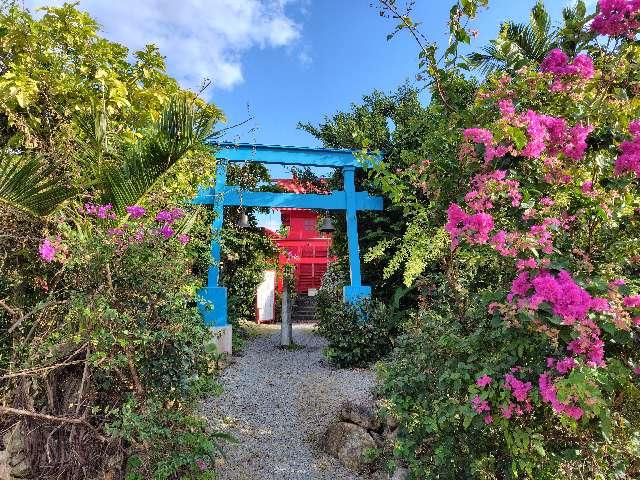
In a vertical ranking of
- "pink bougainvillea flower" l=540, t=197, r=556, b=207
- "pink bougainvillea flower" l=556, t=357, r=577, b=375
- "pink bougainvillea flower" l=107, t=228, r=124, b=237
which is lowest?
"pink bougainvillea flower" l=556, t=357, r=577, b=375

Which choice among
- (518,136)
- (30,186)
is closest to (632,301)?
(518,136)

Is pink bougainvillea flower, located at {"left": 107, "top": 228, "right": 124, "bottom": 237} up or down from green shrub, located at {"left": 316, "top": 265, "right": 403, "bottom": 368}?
up

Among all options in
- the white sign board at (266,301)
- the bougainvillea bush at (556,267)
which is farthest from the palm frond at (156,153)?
the white sign board at (266,301)

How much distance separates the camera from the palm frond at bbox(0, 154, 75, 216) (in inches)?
109

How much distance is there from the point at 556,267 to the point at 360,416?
2944 millimetres

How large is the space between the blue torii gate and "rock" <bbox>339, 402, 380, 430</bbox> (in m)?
3.20

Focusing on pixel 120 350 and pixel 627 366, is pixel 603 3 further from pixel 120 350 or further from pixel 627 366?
pixel 120 350

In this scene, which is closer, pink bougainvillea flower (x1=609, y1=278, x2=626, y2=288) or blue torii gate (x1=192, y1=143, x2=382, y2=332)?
pink bougainvillea flower (x1=609, y1=278, x2=626, y2=288)

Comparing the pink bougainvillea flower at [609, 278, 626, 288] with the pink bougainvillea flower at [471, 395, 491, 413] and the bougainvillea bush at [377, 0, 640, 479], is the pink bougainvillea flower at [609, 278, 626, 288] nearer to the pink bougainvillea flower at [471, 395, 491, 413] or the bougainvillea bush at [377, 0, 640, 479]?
the bougainvillea bush at [377, 0, 640, 479]

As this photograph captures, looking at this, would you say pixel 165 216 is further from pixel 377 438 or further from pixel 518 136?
pixel 377 438

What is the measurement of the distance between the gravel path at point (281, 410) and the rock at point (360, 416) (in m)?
0.41

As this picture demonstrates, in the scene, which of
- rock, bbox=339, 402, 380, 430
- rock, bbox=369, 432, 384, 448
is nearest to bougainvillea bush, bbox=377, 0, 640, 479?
rock, bbox=369, 432, 384, 448

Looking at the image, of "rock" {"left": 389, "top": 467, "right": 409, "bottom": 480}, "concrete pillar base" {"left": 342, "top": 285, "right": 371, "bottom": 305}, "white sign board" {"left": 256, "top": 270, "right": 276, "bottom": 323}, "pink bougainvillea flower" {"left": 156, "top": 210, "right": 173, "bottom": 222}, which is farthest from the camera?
"white sign board" {"left": 256, "top": 270, "right": 276, "bottom": 323}

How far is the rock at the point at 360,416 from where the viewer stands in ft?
13.5
